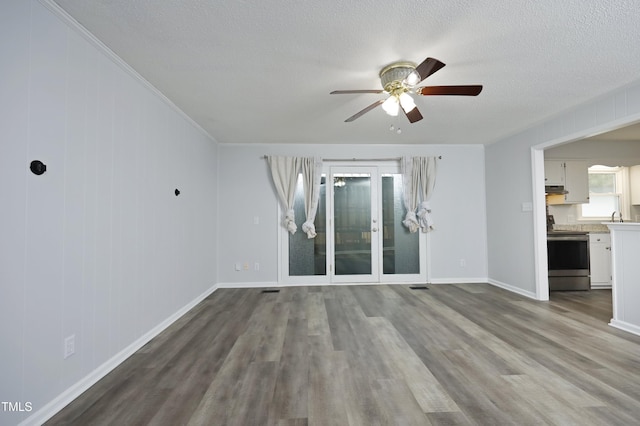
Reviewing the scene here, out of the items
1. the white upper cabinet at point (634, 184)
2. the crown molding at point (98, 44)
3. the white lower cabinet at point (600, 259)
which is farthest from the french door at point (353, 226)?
the white upper cabinet at point (634, 184)

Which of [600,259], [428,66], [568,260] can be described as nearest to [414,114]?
[428,66]

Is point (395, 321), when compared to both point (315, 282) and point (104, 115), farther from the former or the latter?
point (104, 115)

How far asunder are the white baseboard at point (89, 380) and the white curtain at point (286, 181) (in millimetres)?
2199

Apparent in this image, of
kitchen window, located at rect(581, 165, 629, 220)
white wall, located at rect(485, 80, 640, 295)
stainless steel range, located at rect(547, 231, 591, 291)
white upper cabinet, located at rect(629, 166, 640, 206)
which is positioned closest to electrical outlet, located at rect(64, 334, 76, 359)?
white wall, located at rect(485, 80, 640, 295)

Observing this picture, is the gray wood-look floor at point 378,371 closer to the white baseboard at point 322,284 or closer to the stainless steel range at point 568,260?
the stainless steel range at point 568,260

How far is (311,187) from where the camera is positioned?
15.7 ft

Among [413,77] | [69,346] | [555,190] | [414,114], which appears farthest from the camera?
[555,190]

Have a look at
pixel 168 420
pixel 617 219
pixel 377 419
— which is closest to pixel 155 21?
pixel 168 420

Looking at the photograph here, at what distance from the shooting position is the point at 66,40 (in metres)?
1.77

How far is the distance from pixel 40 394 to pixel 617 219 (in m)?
7.59

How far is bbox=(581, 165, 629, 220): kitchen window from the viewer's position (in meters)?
5.07

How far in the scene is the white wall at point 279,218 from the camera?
4785mm

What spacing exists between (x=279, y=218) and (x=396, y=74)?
3068mm

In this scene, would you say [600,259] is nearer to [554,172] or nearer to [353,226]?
[554,172]
